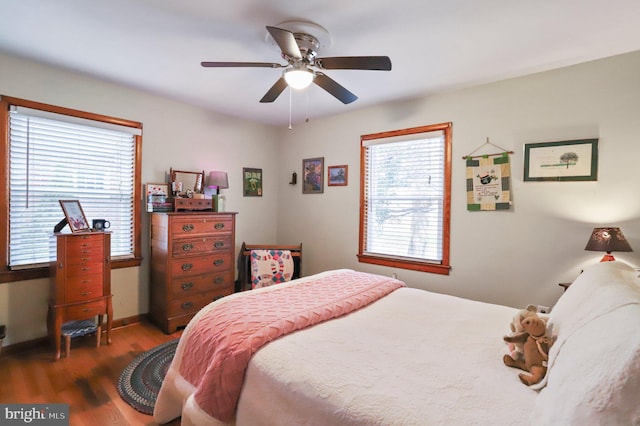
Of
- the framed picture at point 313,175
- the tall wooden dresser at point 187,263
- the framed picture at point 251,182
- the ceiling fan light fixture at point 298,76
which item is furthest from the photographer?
the framed picture at point 251,182

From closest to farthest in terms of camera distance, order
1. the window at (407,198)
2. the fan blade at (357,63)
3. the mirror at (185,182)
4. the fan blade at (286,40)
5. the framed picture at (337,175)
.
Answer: the fan blade at (286,40), the fan blade at (357,63), the window at (407,198), the mirror at (185,182), the framed picture at (337,175)

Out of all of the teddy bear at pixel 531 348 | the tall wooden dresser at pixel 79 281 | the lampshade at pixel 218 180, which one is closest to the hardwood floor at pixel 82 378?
the tall wooden dresser at pixel 79 281

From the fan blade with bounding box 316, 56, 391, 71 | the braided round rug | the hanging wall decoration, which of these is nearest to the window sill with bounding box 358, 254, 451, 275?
the hanging wall decoration

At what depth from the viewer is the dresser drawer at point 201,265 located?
3.06 meters

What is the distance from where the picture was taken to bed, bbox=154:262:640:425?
0.81 meters

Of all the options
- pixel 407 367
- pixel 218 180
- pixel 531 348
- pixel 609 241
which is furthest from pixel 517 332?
pixel 218 180

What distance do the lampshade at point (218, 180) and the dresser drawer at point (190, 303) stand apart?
1.20m

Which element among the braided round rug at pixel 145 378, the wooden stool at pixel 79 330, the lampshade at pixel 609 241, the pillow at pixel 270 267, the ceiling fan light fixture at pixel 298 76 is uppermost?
the ceiling fan light fixture at pixel 298 76

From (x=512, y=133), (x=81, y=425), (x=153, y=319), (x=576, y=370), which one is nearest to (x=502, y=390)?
(x=576, y=370)

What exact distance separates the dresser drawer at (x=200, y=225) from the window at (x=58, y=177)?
21.1 inches

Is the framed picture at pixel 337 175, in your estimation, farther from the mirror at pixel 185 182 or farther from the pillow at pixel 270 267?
the mirror at pixel 185 182

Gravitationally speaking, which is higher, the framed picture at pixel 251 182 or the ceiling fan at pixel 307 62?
the ceiling fan at pixel 307 62

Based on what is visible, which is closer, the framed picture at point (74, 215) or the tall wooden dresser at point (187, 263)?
the framed picture at point (74, 215)

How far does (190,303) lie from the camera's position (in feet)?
10.4
